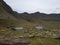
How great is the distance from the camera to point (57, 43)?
24.8 metres

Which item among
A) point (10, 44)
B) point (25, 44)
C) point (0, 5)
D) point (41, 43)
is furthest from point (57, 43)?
point (0, 5)

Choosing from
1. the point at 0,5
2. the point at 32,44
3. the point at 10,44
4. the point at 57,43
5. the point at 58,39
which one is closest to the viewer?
the point at 10,44

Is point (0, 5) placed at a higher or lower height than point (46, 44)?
higher

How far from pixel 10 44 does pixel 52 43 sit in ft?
20.8

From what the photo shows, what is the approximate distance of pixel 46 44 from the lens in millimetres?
23203

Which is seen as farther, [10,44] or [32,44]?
[32,44]

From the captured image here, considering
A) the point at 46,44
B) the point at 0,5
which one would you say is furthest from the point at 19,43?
the point at 0,5

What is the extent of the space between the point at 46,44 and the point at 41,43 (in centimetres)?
72

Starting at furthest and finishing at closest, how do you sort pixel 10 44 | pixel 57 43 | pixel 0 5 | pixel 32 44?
pixel 0 5 < pixel 57 43 < pixel 32 44 < pixel 10 44

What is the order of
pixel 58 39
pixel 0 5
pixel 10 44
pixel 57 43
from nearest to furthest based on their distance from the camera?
1. pixel 10 44
2. pixel 57 43
3. pixel 58 39
4. pixel 0 5

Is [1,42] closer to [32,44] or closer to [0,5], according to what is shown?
[32,44]

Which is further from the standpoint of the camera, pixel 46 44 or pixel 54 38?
pixel 54 38

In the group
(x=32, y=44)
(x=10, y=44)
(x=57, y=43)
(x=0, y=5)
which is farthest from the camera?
(x=0, y=5)

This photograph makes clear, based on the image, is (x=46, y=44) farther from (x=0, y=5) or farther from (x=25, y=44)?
(x=0, y=5)
